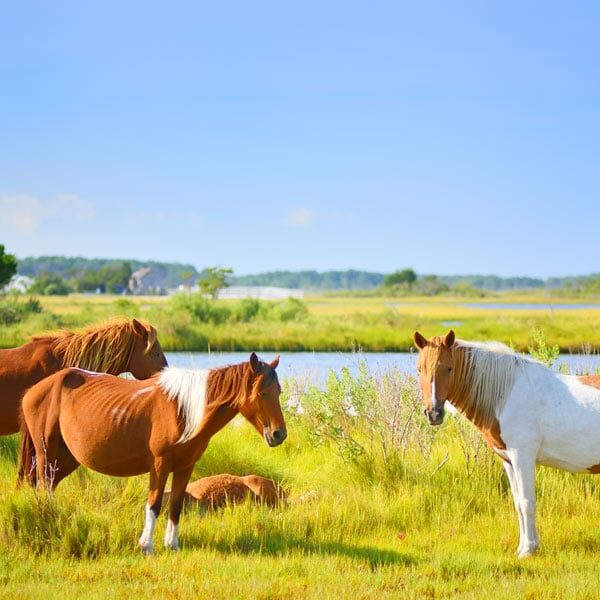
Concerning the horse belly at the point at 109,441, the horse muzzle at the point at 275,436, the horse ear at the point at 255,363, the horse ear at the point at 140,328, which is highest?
the horse ear at the point at 140,328

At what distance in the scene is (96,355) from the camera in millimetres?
6754

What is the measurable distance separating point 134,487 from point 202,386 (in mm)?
1846

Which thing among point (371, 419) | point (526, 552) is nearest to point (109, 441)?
point (526, 552)

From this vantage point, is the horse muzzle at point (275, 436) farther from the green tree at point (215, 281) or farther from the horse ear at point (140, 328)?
the green tree at point (215, 281)

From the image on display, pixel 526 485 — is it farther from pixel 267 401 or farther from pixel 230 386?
pixel 230 386

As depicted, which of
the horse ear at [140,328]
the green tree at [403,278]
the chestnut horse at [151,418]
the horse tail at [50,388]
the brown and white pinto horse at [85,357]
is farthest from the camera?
the green tree at [403,278]

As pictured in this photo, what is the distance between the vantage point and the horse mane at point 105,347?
6719 millimetres

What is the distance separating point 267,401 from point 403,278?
385 feet

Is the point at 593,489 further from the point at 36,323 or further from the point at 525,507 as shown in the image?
the point at 36,323

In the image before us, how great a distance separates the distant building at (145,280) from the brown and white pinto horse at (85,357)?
11661 centimetres

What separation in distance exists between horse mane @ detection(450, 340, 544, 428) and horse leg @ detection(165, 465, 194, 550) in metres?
1.86

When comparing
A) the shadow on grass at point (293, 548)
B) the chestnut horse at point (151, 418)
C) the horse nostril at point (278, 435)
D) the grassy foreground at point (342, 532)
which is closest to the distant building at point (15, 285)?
the grassy foreground at point (342, 532)

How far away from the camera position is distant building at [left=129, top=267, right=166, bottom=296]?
4974 inches

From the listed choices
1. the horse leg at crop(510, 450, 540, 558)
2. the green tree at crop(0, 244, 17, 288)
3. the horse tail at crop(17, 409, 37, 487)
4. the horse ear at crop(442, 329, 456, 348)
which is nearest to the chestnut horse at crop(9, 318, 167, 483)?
the horse tail at crop(17, 409, 37, 487)
